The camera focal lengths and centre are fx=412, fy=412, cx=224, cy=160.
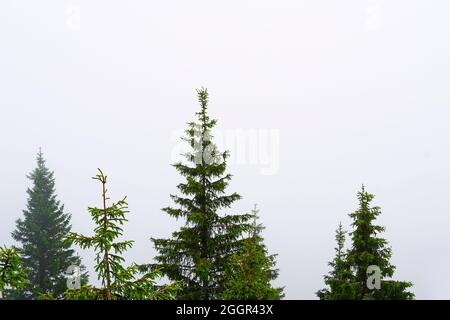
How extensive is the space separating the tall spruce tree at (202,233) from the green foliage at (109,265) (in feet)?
18.4

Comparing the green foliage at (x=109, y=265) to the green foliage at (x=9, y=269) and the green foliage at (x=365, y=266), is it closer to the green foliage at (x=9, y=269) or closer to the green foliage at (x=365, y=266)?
the green foliage at (x=9, y=269)

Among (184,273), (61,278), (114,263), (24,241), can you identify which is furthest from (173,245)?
(24,241)

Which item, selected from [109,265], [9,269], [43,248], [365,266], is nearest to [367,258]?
[365,266]

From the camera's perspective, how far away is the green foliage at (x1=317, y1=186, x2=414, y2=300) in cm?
1212

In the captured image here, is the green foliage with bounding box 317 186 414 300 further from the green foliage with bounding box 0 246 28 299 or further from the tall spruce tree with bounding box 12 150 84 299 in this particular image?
the tall spruce tree with bounding box 12 150 84 299

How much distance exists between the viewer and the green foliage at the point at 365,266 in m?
12.1

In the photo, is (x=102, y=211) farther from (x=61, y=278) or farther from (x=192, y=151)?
(x=61, y=278)

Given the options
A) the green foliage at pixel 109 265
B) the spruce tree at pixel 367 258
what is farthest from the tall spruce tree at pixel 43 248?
the green foliage at pixel 109 265

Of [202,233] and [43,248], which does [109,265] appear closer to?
[202,233]

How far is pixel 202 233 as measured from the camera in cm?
1248

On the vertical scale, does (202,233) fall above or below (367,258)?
above

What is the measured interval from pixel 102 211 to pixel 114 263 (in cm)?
80

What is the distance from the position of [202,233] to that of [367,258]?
491cm

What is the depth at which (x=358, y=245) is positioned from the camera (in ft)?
41.0
